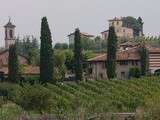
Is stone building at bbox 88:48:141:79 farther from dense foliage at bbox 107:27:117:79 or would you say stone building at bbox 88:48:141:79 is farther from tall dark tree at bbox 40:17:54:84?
tall dark tree at bbox 40:17:54:84

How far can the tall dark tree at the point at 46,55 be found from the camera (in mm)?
51406

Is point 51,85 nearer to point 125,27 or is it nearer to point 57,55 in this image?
point 57,55

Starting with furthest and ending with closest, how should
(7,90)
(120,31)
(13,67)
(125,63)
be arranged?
(120,31), (125,63), (13,67), (7,90)

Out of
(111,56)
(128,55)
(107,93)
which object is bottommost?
(107,93)

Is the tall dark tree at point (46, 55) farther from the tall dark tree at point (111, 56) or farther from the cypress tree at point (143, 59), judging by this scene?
the cypress tree at point (143, 59)

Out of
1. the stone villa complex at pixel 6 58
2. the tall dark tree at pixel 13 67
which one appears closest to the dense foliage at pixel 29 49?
the stone villa complex at pixel 6 58

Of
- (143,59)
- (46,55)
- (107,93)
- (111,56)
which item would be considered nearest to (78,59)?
(111,56)

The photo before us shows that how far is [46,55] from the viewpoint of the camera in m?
52.2

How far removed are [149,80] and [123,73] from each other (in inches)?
544

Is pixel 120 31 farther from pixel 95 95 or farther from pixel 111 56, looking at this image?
pixel 95 95

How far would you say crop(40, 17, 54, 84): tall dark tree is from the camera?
51406mm

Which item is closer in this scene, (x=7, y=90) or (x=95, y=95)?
(x=95, y=95)

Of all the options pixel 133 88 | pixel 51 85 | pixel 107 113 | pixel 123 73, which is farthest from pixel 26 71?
pixel 107 113

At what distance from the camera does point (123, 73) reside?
6241 centimetres
